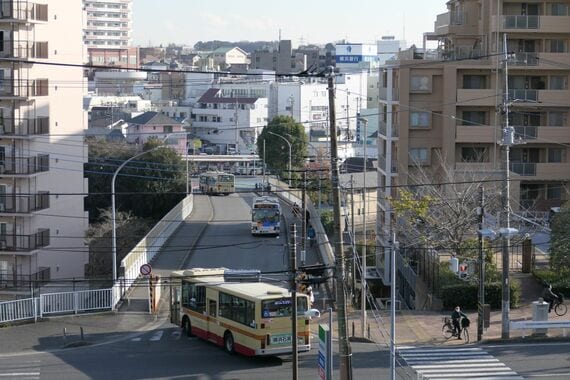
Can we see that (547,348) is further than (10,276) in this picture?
No

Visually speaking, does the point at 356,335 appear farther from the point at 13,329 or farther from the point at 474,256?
the point at 13,329

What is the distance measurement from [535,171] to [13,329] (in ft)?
84.5

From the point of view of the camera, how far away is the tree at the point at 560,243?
31.5 metres

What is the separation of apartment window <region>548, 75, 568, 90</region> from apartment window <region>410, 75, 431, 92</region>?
18.0ft

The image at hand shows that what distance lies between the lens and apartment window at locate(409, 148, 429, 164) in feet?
152

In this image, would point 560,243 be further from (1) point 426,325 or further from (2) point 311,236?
(2) point 311,236

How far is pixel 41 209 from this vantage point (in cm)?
3903

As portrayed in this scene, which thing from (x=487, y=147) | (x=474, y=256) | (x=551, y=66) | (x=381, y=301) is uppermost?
(x=551, y=66)

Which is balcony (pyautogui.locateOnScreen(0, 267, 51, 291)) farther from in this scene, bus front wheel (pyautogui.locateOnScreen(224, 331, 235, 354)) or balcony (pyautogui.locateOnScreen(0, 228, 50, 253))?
bus front wheel (pyautogui.locateOnScreen(224, 331, 235, 354))

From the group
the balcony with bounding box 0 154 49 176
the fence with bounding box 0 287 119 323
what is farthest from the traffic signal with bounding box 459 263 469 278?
the balcony with bounding box 0 154 49 176

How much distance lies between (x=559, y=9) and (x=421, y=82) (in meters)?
7.30

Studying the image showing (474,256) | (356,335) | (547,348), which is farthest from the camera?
(474,256)

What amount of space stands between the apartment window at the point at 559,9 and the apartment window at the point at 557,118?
456 centimetres

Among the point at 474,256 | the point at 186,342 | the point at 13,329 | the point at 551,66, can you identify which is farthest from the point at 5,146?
the point at 551,66
